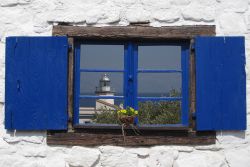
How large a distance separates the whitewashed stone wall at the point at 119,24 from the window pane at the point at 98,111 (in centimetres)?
65

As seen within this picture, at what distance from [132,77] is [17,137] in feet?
4.45

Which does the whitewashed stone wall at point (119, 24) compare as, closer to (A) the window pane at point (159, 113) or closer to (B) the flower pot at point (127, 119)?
(B) the flower pot at point (127, 119)

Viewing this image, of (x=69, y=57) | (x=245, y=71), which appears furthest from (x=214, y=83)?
(x=69, y=57)

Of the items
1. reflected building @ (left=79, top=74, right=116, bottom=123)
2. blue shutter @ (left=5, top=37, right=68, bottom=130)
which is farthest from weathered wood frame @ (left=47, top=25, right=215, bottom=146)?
reflected building @ (left=79, top=74, right=116, bottom=123)

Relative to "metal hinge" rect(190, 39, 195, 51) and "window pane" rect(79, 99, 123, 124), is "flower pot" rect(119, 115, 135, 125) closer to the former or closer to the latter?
"window pane" rect(79, 99, 123, 124)

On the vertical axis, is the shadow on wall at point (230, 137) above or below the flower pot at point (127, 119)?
below

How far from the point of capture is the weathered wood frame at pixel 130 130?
448cm

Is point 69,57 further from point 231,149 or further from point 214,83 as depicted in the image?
point 231,149

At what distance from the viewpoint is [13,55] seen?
14.6 ft

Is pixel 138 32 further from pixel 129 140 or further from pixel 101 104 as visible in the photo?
pixel 101 104

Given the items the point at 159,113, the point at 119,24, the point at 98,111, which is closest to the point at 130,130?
the point at 98,111

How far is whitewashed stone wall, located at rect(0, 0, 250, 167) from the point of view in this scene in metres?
4.46

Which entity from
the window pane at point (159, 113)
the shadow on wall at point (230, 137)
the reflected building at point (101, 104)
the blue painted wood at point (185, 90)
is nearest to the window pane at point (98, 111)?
the reflected building at point (101, 104)

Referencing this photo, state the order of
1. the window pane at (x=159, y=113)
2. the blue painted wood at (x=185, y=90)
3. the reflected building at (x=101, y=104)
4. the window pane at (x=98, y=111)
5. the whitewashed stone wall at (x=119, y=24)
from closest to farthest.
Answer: the whitewashed stone wall at (x=119, y=24) → the blue painted wood at (x=185, y=90) → the reflected building at (x=101, y=104) → the window pane at (x=98, y=111) → the window pane at (x=159, y=113)
